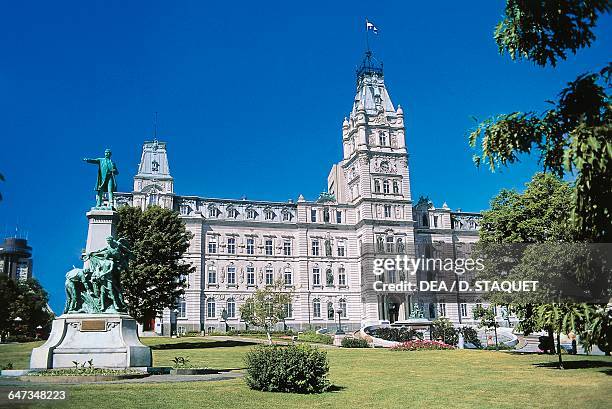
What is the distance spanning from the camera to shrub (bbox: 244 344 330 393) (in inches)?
672

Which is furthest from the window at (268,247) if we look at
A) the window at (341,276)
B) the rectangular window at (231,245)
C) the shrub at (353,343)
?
the shrub at (353,343)

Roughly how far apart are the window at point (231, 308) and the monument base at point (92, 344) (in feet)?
185

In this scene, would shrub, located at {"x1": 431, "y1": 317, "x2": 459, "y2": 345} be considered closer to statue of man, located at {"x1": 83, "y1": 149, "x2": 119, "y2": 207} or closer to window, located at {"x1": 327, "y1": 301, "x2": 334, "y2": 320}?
window, located at {"x1": 327, "y1": 301, "x2": 334, "y2": 320}

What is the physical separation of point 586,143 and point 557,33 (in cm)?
333

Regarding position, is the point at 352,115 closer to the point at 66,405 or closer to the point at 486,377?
the point at 486,377

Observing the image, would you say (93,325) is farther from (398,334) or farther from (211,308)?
(211,308)

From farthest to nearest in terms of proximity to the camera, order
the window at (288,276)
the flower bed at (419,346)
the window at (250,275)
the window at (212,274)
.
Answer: the window at (288,276) → the window at (250,275) → the window at (212,274) → the flower bed at (419,346)

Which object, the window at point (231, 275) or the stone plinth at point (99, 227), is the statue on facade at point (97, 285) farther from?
the window at point (231, 275)

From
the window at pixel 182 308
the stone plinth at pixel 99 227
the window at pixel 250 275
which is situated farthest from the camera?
the window at pixel 250 275

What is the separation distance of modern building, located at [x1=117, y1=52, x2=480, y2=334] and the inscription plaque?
54394mm

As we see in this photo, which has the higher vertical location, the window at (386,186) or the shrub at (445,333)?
the window at (386,186)

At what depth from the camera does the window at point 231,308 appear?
252 ft

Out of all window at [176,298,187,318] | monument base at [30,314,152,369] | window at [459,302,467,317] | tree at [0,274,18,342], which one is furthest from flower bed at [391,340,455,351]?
tree at [0,274,18,342]

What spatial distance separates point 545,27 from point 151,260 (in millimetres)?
40291
